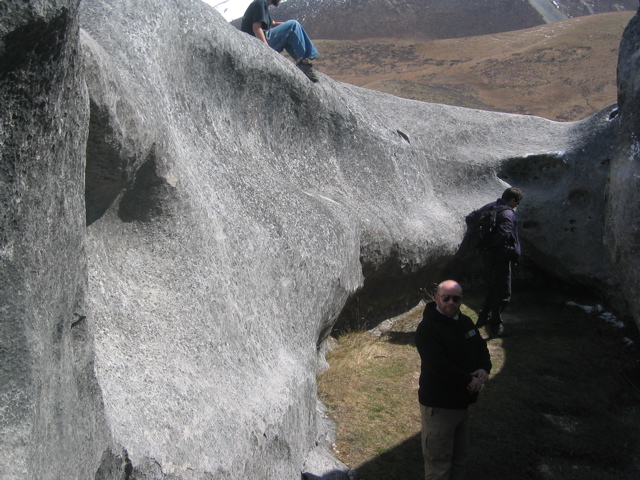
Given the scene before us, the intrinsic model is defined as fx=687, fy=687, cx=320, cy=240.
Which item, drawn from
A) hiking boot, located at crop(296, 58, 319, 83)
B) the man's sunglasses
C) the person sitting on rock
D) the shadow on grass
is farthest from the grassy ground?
the person sitting on rock

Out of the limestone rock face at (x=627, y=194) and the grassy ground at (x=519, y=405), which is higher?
the limestone rock face at (x=627, y=194)

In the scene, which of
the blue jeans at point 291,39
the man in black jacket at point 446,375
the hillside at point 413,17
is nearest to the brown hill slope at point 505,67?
the hillside at point 413,17

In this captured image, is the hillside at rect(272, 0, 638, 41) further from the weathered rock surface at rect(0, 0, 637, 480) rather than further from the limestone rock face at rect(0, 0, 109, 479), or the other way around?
the limestone rock face at rect(0, 0, 109, 479)

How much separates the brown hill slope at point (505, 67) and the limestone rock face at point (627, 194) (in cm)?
1580

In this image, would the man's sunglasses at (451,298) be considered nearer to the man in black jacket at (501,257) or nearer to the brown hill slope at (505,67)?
the man in black jacket at (501,257)

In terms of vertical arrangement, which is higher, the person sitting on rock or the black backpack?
the person sitting on rock

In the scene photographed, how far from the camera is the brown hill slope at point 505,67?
22.1m

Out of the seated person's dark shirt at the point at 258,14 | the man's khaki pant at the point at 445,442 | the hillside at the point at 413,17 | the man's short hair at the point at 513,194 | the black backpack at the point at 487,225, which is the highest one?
the hillside at the point at 413,17

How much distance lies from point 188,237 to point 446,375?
1.54 meters

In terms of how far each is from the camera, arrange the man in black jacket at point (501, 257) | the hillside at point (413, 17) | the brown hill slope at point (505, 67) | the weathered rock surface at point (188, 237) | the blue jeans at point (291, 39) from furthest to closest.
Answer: the hillside at point (413, 17)
the brown hill slope at point (505, 67)
the blue jeans at point (291, 39)
the man in black jacket at point (501, 257)
the weathered rock surface at point (188, 237)

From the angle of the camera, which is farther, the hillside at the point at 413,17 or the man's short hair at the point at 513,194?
the hillside at the point at 413,17

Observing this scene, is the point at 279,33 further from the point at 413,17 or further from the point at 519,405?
the point at 413,17

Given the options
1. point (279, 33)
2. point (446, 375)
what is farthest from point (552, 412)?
point (279, 33)

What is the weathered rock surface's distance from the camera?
2.07 m
